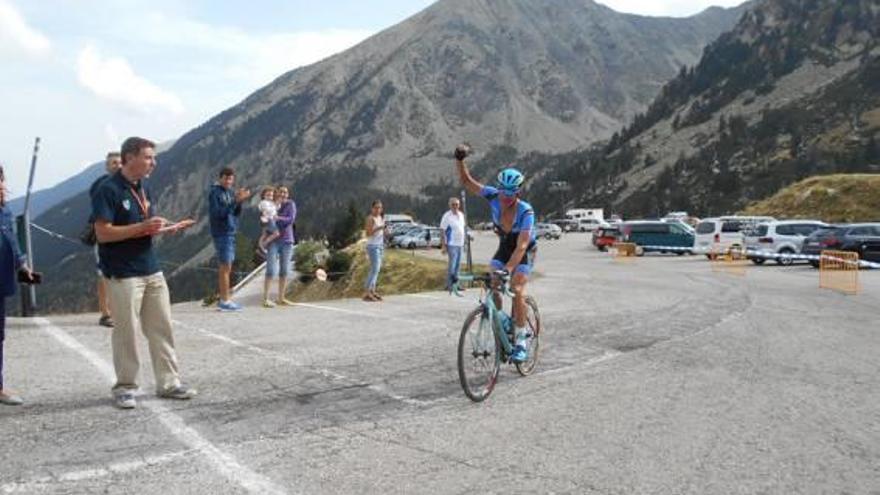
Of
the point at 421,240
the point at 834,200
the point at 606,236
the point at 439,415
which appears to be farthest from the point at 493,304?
the point at 421,240

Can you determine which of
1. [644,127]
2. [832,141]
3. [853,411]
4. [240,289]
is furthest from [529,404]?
[644,127]

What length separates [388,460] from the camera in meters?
5.09

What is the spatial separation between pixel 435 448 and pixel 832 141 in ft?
443

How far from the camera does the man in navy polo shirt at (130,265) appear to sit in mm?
6242

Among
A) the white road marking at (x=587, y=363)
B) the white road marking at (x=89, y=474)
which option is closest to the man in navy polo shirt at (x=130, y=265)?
the white road marking at (x=89, y=474)

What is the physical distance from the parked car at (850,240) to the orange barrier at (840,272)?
1.49 m

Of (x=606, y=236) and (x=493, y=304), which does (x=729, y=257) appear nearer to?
(x=606, y=236)

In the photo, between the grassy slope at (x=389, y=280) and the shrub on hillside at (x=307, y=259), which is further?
the shrub on hillside at (x=307, y=259)

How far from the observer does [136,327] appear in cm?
642

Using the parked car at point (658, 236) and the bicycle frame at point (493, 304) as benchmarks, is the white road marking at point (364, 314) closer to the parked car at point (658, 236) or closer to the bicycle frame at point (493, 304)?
the bicycle frame at point (493, 304)

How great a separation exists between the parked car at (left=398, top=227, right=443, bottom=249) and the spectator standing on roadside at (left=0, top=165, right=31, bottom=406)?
5620 centimetres

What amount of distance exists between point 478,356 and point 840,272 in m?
20.9

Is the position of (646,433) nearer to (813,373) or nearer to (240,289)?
(813,373)

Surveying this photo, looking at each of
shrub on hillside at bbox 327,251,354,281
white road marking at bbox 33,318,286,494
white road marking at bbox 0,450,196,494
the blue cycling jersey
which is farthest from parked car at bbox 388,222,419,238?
white road marking at bbox 0,450,196,494
